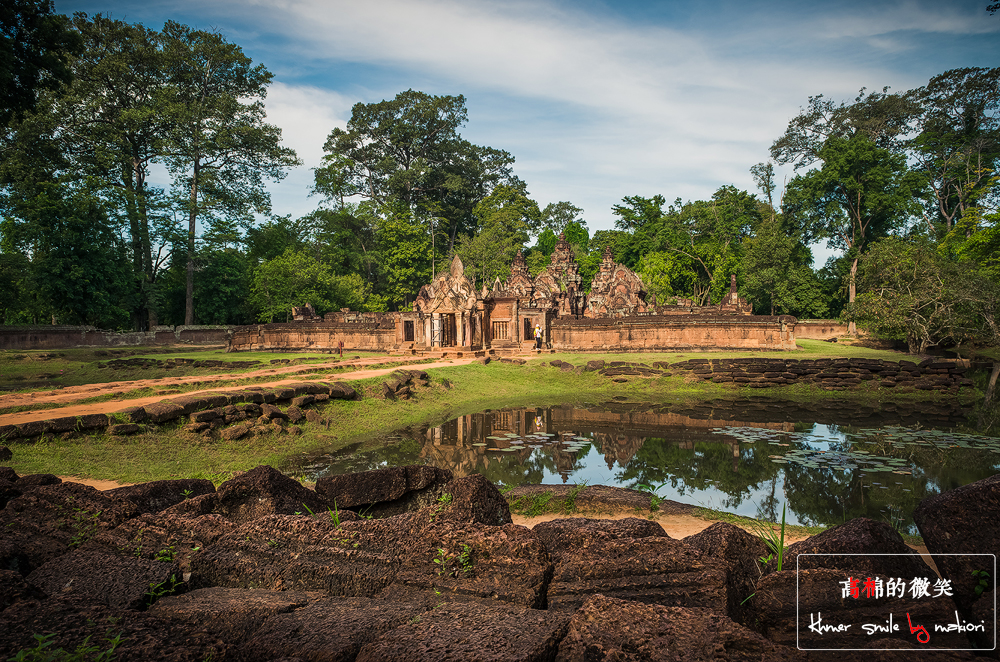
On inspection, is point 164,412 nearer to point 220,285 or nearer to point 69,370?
point 69,370

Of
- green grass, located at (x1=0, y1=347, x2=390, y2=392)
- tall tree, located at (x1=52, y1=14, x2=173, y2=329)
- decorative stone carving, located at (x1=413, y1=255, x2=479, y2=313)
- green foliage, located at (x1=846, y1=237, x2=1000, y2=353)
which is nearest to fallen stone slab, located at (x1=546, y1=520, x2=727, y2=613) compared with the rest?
green grass, located at (x1=0, y1=347, x2=390, y2=392)

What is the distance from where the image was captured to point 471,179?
5431 centimetres

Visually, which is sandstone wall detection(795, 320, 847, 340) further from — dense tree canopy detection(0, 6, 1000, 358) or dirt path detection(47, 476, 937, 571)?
dirt path detection(47, 476, 937, 571)

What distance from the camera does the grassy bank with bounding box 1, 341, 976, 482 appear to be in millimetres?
7691

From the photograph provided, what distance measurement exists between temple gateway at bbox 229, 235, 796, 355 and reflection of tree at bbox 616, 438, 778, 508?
14.2m

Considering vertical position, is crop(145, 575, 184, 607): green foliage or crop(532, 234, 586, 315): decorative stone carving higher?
crop(532, 234, 586, 315): decorative stone carving

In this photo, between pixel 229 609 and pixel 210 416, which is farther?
pixel 210 416

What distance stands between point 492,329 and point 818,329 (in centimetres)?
2321

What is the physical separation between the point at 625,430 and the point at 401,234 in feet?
110

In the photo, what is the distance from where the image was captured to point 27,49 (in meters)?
12.1

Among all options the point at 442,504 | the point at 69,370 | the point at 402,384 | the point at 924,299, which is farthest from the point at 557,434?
the point at 924,299

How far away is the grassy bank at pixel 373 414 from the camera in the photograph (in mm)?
7691

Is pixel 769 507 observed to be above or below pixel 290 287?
below

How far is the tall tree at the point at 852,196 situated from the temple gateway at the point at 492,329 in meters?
16.1
